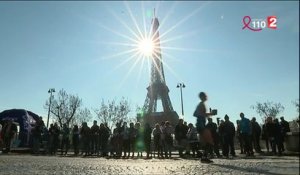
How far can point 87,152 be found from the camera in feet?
59.4

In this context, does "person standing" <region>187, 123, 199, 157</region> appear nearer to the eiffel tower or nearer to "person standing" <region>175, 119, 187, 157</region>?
"person standing" <region>175, 119, 187, 157</region>

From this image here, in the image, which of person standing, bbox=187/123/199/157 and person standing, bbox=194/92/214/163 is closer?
person standing, bbox=194/92/214/163

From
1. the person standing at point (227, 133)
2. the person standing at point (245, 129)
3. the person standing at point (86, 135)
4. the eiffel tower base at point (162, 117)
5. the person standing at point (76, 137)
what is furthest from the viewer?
the eiffel tower base at point (162, 117)

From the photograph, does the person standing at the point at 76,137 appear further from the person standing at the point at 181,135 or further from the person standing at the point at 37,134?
the person standing at the point at 181,135

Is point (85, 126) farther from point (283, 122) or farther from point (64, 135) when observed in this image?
point (283, 122)

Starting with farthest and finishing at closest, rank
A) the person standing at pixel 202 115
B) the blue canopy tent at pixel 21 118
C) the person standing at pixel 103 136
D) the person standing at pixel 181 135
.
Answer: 1. the blue canopy tent at pixel 21 118
2. the person standing at pixel 103 136
3. the person standing at pixel 181 135
4. the person standing at pixel 202 115

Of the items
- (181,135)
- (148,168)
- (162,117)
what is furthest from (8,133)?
(162,117)

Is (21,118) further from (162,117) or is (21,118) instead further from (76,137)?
(162,117)

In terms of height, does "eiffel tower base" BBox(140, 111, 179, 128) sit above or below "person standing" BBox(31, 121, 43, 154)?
above

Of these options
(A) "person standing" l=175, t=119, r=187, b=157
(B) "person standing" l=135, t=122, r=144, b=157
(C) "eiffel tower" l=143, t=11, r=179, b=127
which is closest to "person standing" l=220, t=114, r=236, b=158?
(A) "person standing" l=175, t=119, r=187, b=157

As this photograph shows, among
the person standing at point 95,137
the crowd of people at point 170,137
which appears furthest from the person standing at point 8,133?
the person standing at point 95,137

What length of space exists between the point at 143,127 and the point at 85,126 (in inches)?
153

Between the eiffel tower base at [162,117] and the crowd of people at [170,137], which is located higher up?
the eiffel tower base at [162,117]

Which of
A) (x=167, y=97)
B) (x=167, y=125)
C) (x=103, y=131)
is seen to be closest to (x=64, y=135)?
(x=103, y=131)
